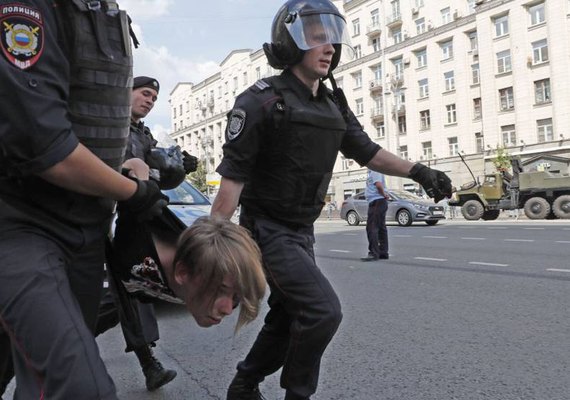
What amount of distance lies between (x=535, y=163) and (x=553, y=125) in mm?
10557

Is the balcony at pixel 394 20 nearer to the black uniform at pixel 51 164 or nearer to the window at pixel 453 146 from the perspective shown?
the window at pixel 453 146

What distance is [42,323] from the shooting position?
3.96 ft

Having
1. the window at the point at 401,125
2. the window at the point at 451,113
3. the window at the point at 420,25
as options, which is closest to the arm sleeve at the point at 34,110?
the window at the point at 451,113

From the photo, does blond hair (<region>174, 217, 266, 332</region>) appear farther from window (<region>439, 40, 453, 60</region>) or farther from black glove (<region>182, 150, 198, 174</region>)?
window (<region>439, 40, 453, 60</region>)

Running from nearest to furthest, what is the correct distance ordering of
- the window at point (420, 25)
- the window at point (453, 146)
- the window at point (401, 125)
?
1. the window at point (453, 146)
2. the window at point (420, 25)
3. the window at point (401, 125)

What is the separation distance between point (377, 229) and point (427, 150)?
3387 cm

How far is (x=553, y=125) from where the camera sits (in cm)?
3247

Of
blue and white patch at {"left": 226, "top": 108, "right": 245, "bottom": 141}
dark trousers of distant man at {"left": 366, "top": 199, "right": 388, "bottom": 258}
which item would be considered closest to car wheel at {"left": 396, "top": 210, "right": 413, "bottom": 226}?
dark trousers of distant man at {"left": 366, "top": 199, "right": 388, "bottom": 258}

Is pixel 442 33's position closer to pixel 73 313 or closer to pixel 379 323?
pixel 379 323

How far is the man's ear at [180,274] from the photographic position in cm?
154

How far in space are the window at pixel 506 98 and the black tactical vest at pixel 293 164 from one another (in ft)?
119

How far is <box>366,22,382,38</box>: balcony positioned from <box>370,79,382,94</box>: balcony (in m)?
3.82

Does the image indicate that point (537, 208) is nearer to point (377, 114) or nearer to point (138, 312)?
point (138, 312)

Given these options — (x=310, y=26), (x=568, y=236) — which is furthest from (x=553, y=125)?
(x=310, y=26)
